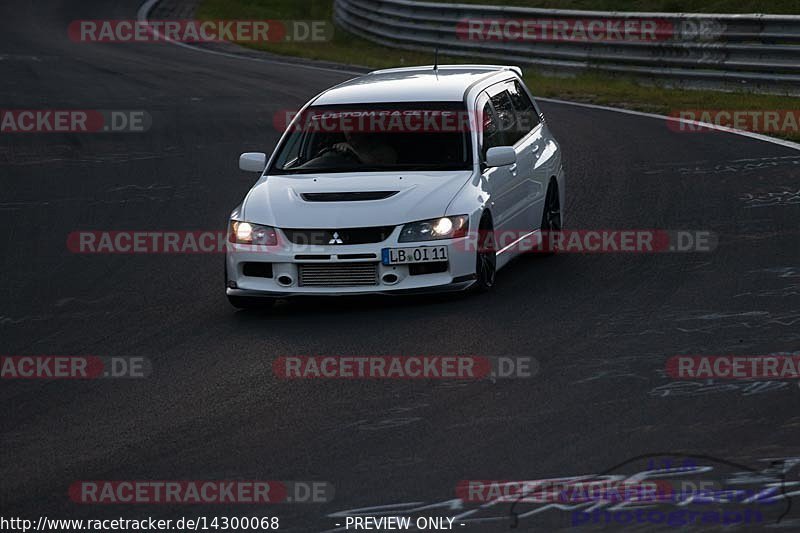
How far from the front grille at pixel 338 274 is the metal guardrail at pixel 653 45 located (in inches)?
492

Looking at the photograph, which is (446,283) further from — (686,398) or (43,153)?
(43,153)

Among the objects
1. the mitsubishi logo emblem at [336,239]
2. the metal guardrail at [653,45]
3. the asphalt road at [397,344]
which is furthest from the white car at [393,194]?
the metal guardrail at [653,45]

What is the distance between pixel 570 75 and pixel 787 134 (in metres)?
7.83

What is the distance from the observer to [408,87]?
11.9 metres

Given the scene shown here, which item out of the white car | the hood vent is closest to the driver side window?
the white car

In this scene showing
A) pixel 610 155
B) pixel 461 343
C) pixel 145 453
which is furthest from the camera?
pixel 610 155

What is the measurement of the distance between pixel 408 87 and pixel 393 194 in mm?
1571

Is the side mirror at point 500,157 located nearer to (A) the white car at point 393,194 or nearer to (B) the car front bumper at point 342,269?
(A) the white car at point 393,194

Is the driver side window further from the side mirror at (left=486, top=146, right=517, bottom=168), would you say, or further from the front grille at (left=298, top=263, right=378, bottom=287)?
the front grille at (left=298, top=263, right=378, bottom=287)


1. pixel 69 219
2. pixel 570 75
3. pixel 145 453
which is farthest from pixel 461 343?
pixel 570 75

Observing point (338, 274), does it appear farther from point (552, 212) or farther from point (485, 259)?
point (552, 212)

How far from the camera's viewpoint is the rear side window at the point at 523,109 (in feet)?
40.9

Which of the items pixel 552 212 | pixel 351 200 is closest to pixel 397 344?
pixel 351 200

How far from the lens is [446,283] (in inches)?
Result: 408
